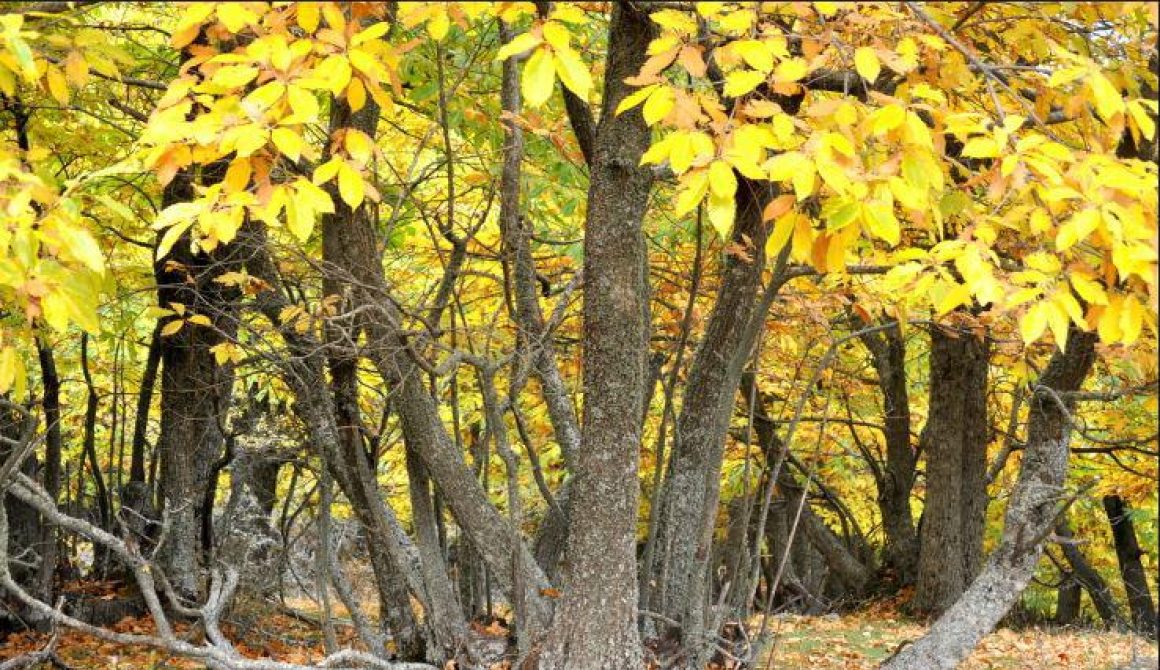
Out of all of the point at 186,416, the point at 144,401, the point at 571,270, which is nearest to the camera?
the point at 571,270

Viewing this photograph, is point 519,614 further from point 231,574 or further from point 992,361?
point 992,361

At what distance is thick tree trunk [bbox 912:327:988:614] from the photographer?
37.6 feet

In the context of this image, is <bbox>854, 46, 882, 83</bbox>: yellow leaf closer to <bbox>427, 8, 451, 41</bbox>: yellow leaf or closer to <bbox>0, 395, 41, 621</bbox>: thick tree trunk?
<bbox>427, 8, 451, 41</bbox>: yellow leaf

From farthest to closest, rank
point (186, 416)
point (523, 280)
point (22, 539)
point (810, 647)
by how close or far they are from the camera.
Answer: point (810, 647) < point (22, 539) < point (186, 416) < point (523, 280)

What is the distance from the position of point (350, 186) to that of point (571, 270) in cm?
398

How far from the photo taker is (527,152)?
7.52 meters

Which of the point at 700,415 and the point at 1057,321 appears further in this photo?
the point at 700,415

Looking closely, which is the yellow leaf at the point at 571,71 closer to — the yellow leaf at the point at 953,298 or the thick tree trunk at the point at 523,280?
the yellow leaf at the point at 953,298

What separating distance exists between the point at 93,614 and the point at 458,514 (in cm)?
547

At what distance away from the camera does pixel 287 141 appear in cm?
328

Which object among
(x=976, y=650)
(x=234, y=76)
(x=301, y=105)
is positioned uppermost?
(x=234, y=76)

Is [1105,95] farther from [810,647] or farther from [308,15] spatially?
[810,647]

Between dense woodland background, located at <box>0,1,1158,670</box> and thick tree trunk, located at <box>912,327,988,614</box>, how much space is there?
38 mm

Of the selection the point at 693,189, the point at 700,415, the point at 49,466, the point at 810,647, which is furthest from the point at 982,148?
the point at 49,466
